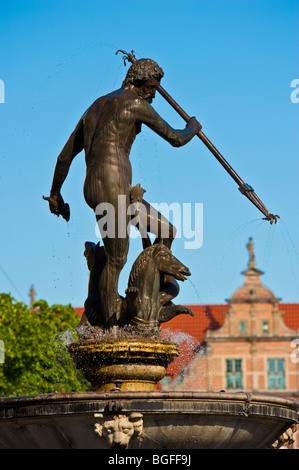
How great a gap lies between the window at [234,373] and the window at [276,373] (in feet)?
5.24

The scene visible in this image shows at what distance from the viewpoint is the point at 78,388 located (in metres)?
27.7

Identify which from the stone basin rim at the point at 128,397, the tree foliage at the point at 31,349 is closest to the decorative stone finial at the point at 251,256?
the tree foliage at the point at 31,349

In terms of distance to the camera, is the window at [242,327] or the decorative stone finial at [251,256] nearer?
the window at [242,327]

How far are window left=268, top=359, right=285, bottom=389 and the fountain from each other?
46931 mm

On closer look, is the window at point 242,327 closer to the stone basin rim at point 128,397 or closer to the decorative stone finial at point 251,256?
the decorative stone finial at point 251,256

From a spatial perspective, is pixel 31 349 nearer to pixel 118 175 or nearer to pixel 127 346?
pixel 118 175

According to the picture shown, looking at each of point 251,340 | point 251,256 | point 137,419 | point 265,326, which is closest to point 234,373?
point 251,340

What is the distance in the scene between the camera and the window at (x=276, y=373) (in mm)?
57562

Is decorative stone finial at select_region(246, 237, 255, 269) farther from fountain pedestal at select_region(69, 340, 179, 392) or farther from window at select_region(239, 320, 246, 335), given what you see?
fountain pedestal at select_region(69, 340, 179, 392)

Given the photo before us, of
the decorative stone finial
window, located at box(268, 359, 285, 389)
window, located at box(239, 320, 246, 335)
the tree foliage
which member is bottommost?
the tree foliage

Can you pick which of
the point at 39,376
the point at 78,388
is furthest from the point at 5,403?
the point at 39,376

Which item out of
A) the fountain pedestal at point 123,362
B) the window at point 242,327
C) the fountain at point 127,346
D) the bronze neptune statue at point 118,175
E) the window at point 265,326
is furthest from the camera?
the window at point 242,327

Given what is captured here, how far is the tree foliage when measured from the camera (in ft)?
93.3

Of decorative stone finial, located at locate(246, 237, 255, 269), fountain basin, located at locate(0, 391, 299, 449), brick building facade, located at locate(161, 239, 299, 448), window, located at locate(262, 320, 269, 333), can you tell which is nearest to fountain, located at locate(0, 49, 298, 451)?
fountain basin, located at locate(0, 391, 299, 449)
